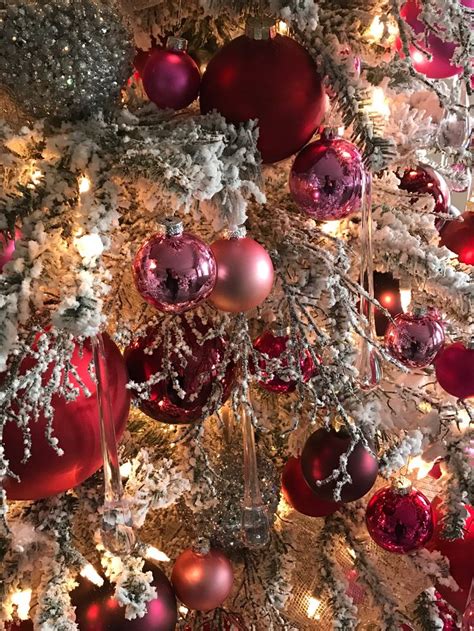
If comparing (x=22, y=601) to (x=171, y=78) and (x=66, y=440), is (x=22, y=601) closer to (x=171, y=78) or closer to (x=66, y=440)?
(x=66, y=440)

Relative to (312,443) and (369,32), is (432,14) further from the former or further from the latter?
(312,443)

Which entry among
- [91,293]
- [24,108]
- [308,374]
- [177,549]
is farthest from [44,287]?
[177,549]

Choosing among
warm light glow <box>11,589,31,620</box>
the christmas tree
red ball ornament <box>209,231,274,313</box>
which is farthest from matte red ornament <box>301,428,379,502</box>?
warm light glow <box>11,589,31,620</box>

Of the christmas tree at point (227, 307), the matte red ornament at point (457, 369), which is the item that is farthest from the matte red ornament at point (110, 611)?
the matte red ornament at point (457, 369)

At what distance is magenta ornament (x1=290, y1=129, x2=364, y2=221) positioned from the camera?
1.89 feet

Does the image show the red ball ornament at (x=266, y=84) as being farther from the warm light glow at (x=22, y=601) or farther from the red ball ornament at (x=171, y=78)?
the warm light glow at (x=22, y=601)

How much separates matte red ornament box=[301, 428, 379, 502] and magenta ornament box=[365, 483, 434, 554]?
0.24ft

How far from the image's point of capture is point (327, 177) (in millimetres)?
576

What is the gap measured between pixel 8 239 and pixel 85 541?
37 cm

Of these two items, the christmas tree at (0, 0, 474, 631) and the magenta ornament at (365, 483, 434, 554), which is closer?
the christmas tree at (0, 0, 474, 631)

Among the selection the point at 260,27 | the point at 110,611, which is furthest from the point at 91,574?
the point at 260,27

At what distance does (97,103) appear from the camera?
0.53 m

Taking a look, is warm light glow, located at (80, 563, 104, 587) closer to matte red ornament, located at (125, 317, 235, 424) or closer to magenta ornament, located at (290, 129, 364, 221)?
matte red ornament, located at (125, 317, 235, 424)

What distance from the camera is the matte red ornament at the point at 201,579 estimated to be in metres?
0.71
